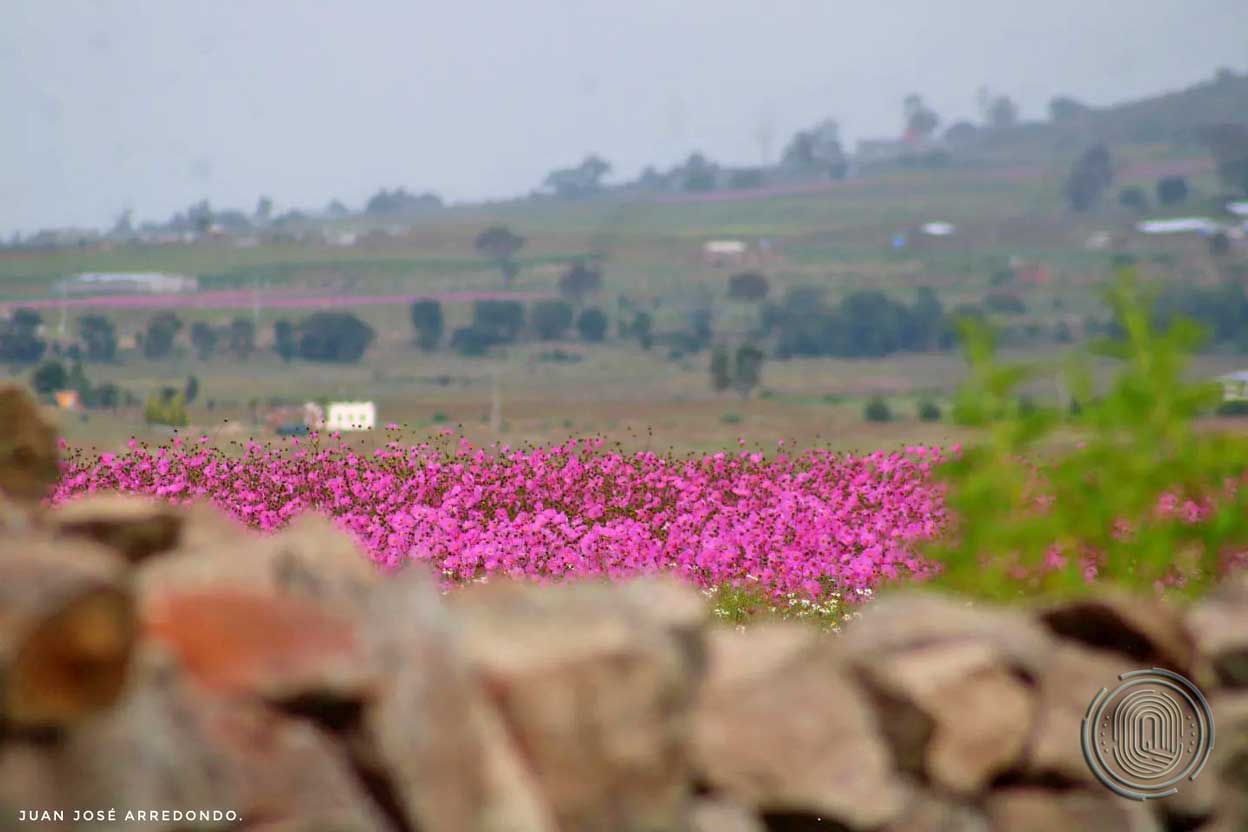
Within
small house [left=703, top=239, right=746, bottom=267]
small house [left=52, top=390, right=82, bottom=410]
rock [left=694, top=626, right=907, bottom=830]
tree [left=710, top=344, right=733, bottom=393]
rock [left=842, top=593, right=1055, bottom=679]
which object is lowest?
tree [left=710, top=344, right=733, bottom=393]

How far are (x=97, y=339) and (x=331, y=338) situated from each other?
15.8 meters

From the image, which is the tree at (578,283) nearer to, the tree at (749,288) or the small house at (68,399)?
the tree at (749,288)

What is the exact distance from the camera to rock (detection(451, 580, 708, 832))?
339 cm

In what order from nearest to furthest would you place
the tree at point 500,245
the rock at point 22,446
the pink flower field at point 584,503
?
the rock at point 22,446, the pink flower field at point 584,503, the tree at point 500,245

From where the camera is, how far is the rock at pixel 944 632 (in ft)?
13.0

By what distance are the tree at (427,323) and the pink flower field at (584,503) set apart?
94214mm

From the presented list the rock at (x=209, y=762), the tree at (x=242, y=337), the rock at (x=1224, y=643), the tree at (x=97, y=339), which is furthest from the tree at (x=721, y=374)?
the rock at (x=209, y=762)

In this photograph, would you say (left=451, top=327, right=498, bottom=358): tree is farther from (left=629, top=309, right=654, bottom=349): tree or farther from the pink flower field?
the pink flower field

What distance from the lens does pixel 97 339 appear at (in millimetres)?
103375

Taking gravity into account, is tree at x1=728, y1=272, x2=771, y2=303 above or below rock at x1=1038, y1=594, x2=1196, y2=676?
below

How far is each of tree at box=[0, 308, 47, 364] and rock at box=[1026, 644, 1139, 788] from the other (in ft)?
333

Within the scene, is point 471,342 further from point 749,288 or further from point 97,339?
point 749,288

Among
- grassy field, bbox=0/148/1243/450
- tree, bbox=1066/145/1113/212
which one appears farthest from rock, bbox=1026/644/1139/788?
tree, bbox=1066/145/1113/212

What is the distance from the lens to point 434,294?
12744 cm
